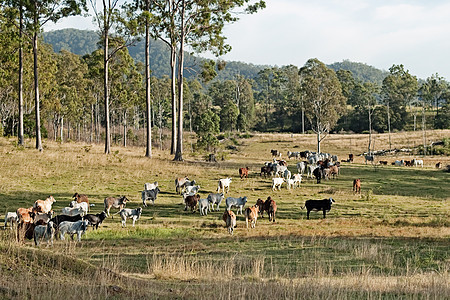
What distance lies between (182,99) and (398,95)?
75634 mm

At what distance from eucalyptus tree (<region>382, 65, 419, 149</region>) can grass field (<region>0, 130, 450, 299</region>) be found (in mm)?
69944

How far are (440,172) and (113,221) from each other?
3545 cm

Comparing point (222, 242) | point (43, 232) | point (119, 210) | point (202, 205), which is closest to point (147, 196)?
point (119, 210)

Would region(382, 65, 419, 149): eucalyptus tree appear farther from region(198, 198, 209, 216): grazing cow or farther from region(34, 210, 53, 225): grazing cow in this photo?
region(34, 210, 53, 225): grazing cow

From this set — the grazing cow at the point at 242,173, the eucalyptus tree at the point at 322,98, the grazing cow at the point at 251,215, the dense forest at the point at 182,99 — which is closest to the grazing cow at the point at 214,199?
the grazing cow at the point at 251,215

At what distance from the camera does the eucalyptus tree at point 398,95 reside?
10750cm

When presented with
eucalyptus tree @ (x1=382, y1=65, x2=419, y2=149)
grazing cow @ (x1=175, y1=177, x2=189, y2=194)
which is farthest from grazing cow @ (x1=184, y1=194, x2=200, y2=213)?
eucalyptus tree @ (x1=382, y1=65, x2=419, y2=149)

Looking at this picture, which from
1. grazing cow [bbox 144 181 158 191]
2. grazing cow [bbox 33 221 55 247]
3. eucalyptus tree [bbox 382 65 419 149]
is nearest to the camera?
grazing cow [bbox 33 221 55 247]

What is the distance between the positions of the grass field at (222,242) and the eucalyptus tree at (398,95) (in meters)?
69.9

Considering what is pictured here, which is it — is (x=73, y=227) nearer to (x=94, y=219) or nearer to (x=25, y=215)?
(x=94, y=219)

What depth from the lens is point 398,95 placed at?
109125 millimetres

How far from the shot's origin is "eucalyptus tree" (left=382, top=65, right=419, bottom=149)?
10750 cm

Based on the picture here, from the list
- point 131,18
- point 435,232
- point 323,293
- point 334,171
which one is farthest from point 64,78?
point 323,293

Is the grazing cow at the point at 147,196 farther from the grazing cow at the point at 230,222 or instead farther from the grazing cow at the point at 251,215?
the grazing cow at the point at 230,222
